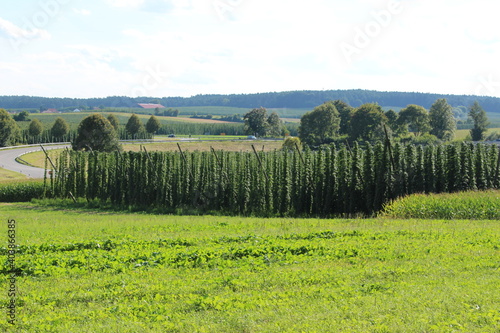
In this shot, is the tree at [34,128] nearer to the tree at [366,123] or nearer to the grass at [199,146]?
the grass at [199,146]

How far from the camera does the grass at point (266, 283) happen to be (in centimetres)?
845

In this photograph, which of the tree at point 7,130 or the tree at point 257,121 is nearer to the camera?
the tree at point 7,130

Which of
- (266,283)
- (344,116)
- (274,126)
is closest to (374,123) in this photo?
(344,116)

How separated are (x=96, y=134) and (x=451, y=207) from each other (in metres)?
48.8

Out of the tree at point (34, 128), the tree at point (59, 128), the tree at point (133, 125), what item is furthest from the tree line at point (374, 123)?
the tree at point (34, 128)

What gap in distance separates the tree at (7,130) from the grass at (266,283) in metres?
74.1

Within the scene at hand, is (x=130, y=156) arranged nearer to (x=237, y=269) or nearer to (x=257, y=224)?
(x=257, y=224)

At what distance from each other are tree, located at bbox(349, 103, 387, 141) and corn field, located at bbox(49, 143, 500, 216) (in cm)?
5449

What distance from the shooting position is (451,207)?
74.8 feet

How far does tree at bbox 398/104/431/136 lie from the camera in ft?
308

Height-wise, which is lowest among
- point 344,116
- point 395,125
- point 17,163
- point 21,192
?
point 21,192

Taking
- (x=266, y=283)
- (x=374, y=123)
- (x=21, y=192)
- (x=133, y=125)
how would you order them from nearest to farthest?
(x=266, y=283) < (x=21, y=192) < (x=374, y=123) < (x=133, y=125)

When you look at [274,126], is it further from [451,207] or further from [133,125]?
[451,207]

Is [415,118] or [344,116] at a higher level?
[344,116]
